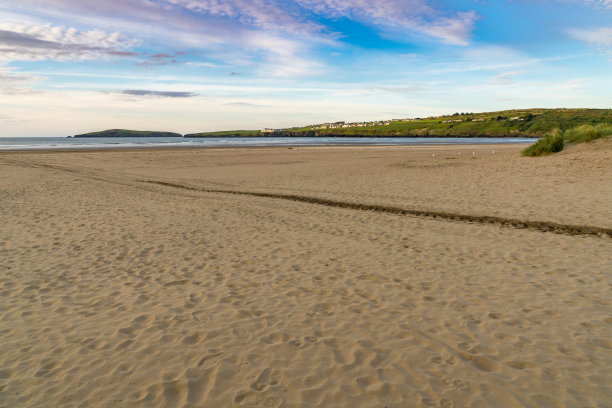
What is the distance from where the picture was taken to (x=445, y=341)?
18.3 ft

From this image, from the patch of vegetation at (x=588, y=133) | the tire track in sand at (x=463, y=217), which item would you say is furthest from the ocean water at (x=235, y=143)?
the tire track in sand at (x=463, y=217)

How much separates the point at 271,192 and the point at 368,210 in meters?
6.51

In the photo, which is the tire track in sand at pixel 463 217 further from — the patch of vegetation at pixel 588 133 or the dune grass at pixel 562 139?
the patch of vegetation at pixel 588 133

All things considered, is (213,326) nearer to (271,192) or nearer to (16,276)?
(16,276)

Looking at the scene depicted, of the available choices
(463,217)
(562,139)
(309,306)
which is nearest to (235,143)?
(562,139)

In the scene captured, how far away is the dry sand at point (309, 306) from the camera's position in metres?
4.62

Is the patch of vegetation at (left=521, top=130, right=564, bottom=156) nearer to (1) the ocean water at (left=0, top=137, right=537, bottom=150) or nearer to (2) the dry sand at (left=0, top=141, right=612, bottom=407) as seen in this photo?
(2) the dry sand at (left=0, top=141, right=612, bottom=407)

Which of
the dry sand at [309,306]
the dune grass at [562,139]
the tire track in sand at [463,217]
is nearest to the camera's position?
the dry sand at [309,306]

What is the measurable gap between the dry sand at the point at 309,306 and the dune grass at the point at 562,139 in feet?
59.9

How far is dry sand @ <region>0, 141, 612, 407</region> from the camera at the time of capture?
4621mm

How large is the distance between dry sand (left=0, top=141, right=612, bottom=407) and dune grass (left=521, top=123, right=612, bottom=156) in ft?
59.9

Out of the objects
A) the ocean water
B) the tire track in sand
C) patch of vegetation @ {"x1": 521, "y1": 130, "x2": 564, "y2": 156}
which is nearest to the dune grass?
patch of vegetation @ {"x1": 521, "y1": 130, "x2": 564, "y2": 156}

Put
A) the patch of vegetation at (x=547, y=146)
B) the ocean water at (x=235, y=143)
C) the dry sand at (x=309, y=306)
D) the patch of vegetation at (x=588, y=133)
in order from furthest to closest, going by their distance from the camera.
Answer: the ocean water at (x=235, y=143)
the patch of vegetation at (x=547, y=146)
the patch of vegetation at (x=588, y=133)
the dry sand at (x=309, y=306)

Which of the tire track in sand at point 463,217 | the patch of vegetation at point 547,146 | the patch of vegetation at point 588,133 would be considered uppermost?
the patch of vegetation at point 588,133
